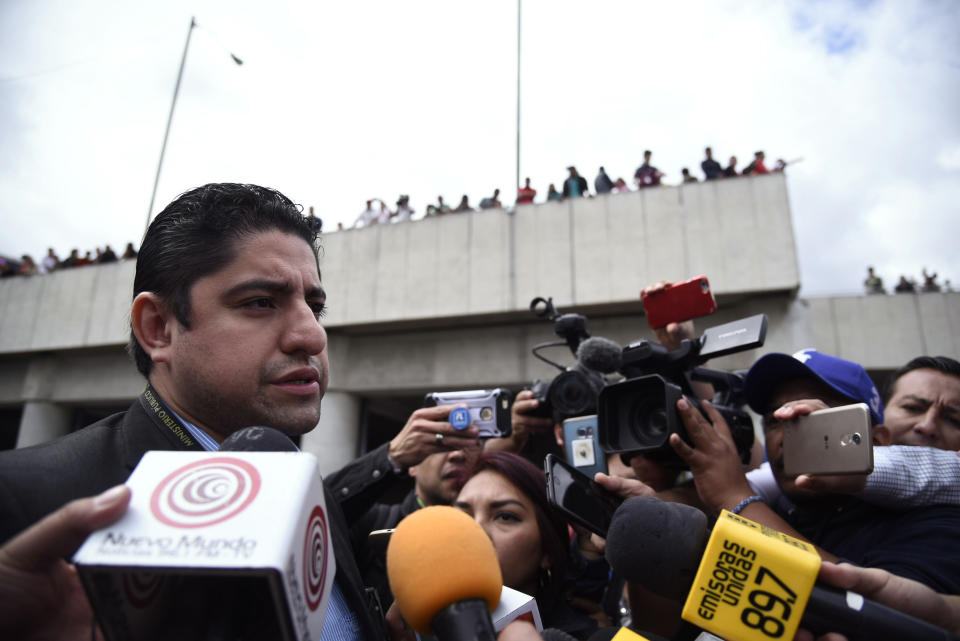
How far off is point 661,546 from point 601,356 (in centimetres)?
124

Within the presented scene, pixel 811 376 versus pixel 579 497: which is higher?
pixel 811 376

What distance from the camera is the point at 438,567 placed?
846mm

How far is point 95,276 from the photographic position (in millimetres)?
13016

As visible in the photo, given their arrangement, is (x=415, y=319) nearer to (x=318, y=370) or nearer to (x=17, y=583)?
(x=318, y=370)

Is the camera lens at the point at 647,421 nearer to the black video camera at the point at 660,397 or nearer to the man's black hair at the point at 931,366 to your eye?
the black video camera at the point at 660,397

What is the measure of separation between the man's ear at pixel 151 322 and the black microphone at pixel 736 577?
1012mm

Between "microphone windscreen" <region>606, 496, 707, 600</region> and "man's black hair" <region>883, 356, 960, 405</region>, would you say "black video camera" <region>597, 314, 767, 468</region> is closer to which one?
"microphone windscreen" <region>606, 496, 707, 600</region>

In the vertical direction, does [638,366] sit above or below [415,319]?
below

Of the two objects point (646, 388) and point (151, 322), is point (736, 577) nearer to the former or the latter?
point (646, 388)

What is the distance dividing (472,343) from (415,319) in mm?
1151

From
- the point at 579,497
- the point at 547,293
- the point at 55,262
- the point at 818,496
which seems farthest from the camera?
the point at 55,262

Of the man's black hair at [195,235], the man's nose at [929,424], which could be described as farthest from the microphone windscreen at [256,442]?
the man's nose at [929,424]

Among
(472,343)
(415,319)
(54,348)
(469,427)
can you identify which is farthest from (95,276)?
(469,427)

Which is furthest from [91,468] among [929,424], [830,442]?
[929,424]
